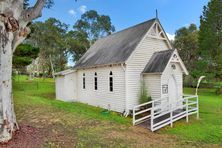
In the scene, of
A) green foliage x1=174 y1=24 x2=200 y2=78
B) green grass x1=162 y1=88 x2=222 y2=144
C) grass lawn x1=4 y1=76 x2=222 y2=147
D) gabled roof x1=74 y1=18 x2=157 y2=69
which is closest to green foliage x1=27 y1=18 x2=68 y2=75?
green foliage x1=174 y1=24 x2=200 y2=78

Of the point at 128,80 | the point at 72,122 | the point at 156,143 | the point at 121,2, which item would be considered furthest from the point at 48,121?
the point at 121,2

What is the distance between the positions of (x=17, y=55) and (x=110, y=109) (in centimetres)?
955

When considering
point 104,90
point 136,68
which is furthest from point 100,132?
point 104,90

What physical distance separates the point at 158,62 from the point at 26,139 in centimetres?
1043

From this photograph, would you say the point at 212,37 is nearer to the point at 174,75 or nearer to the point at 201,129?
the point at 174,75

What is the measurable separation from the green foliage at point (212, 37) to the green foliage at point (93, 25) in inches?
812

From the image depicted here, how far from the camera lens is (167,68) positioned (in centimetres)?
1503

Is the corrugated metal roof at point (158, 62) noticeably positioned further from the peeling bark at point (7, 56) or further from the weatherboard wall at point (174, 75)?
the peeling bark at point (7, 56)

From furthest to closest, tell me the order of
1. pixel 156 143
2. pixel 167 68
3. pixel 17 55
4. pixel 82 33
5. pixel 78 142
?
pixel 82 33 → pixel 17 55 → pixel 167 68 → pixel 156 143 → pixel 78 142

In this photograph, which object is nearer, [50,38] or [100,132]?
[100,132]

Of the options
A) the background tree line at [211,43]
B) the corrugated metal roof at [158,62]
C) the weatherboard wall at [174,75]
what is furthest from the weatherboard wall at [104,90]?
the background tree line at [211,43]

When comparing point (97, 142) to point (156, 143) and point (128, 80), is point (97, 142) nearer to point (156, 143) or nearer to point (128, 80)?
point (156, 143)

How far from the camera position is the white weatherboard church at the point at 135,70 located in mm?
15047

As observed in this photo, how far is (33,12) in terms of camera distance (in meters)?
8.04
